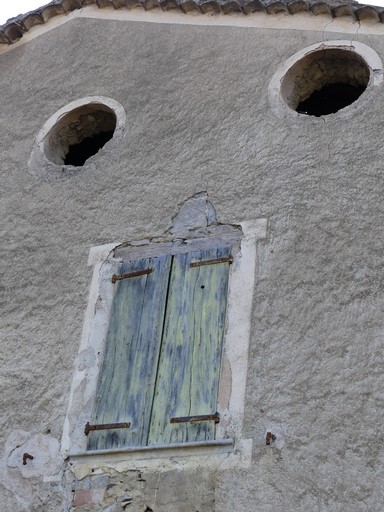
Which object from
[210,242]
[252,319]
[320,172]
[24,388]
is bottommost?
[24,388]

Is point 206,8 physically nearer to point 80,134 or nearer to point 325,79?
point 325,79

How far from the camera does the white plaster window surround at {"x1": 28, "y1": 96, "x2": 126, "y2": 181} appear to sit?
8156mm

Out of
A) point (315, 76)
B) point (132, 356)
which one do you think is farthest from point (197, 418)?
point (315, 76)

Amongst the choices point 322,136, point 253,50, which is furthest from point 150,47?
point 322,136

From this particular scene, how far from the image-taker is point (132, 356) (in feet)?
21.8

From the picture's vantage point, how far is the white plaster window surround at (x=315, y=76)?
741cm

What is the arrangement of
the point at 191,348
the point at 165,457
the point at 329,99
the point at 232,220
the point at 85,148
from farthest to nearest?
the point at 85,148 → the point at 329,99 → the point at 232,220 → the point at 191,348 → the point at 165,457

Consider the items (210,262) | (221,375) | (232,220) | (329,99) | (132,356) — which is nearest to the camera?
(221,375)

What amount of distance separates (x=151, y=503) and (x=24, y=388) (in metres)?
1.39

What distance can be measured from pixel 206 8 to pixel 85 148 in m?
1.59

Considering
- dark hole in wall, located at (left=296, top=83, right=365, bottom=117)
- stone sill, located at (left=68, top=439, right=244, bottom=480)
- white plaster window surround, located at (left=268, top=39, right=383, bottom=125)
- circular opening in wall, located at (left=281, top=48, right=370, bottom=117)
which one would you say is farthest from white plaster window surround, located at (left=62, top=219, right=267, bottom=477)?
dark hole in wall, located at (left=296, top=83, right=365, bottom=117)

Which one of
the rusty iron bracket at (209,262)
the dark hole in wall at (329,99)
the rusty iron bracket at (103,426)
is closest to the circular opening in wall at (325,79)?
the dark hole in wall at (329,99)

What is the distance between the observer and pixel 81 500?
6.05 m

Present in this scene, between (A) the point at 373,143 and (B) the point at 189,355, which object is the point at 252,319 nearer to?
(B) the point at 189,355
